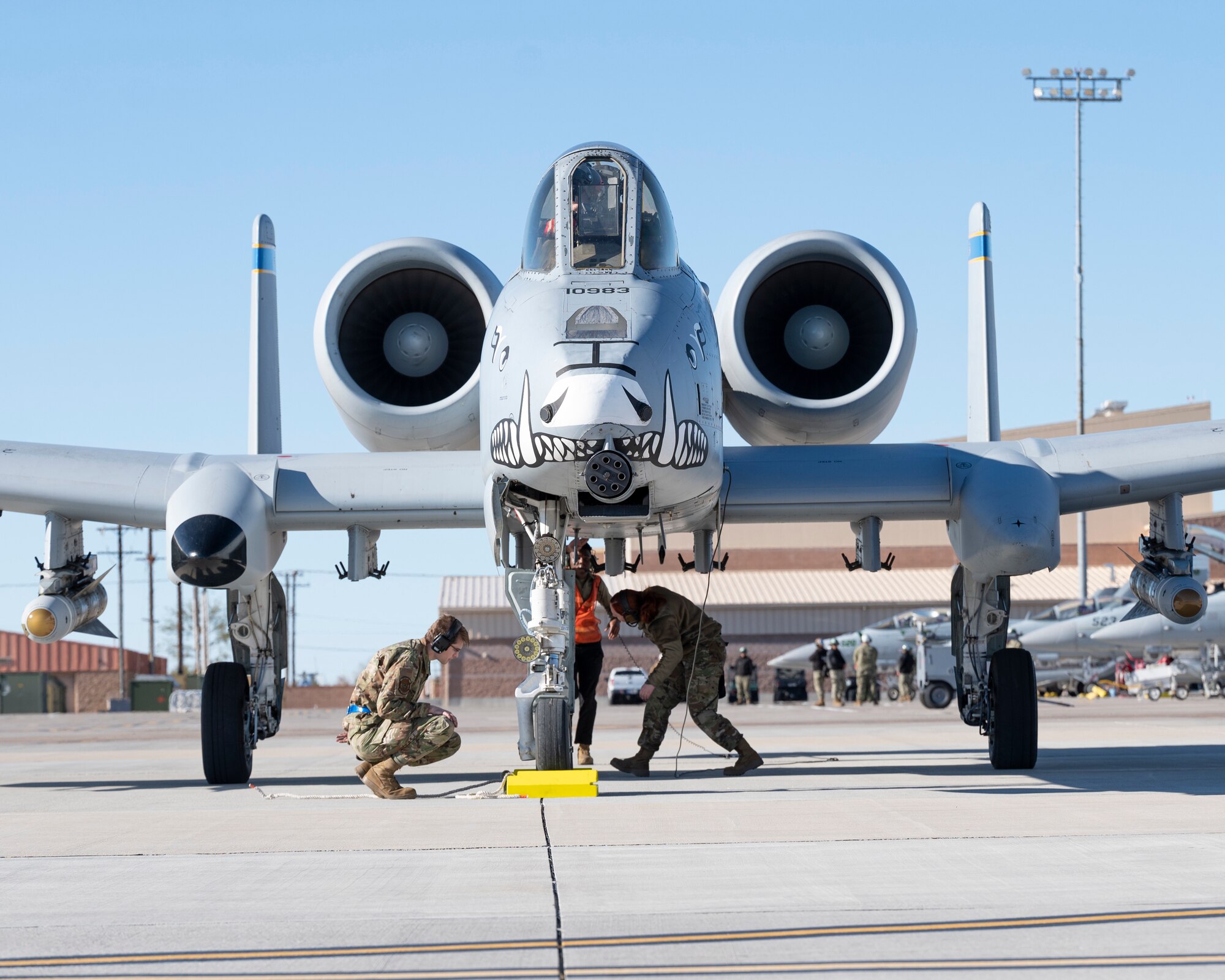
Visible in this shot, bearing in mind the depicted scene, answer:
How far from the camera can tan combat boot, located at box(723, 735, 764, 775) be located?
35.9 ft

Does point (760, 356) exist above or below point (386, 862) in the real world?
above

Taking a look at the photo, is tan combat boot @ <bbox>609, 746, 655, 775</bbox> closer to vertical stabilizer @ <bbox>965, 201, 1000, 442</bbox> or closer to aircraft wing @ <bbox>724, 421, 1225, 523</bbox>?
aircraft wing @ <bbox>724, 421, 1225, 523</bbox>

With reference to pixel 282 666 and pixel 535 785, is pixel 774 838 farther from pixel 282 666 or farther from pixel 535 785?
pixel 282 666

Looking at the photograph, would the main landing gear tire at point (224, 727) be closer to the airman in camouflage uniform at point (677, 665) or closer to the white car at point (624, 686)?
the airman in camouflage uniform at point (677, 665)


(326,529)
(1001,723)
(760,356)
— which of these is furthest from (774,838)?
(760,356)

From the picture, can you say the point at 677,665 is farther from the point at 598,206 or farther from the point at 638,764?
the point at 598,206

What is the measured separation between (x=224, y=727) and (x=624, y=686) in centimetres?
3284

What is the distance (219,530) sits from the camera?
1022 centimetres

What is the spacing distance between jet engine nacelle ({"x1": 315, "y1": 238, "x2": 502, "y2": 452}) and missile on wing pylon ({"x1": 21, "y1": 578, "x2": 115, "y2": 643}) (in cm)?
258

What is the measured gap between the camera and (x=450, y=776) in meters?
11.9

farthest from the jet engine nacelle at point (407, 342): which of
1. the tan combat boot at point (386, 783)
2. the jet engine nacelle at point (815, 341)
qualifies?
the tan combat boot at point (386, 783)

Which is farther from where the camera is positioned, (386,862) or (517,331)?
(517,331)

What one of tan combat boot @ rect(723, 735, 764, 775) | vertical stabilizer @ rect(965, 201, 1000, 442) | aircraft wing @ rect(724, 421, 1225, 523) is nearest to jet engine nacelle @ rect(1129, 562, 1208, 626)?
aircraft wing @ rect(724, 421, 1225, 523)

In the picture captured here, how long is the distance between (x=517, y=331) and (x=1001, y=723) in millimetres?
5032
